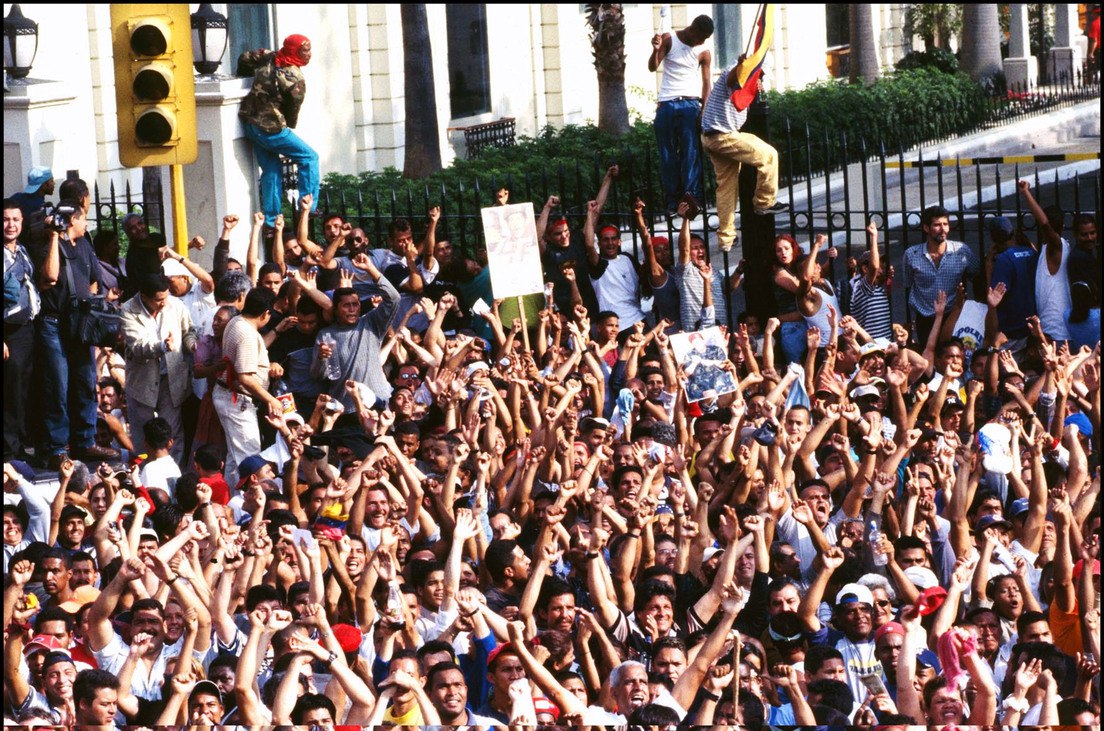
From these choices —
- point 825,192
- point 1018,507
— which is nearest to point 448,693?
point 1018,507

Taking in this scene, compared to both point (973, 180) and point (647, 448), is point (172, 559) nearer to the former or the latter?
point (647, 448)

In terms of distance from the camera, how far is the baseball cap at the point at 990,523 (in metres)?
10.0

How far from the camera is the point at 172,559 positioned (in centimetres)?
909

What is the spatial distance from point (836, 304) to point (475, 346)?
2.24m

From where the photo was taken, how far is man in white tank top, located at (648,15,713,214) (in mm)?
15133

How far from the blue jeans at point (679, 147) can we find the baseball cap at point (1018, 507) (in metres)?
5.15

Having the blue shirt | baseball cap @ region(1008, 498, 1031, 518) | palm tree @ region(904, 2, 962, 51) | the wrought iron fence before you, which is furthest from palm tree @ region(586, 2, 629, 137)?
baseball cap @ region(1008, 498, 1031, 518)

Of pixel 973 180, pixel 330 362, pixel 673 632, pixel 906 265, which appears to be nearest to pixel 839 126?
pixel 973 180

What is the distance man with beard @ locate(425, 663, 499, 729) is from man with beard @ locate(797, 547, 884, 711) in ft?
5.51

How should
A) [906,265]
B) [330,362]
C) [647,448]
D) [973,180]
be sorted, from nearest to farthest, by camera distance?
[647,448] < [330,362] < [906,265] < [973,180]

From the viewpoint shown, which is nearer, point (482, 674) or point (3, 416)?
point (482, 674)

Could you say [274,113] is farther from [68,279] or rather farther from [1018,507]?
[1018,507]

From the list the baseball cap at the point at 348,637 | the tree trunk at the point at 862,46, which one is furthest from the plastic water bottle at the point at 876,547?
the tree trunk at the point at 862,46

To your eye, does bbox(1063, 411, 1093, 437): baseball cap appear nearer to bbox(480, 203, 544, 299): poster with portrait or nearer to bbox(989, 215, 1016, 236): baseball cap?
bbox(989, 215, 1016, 236): baseball cap
